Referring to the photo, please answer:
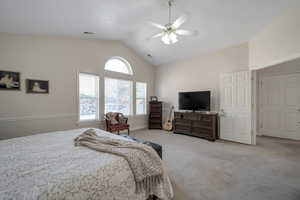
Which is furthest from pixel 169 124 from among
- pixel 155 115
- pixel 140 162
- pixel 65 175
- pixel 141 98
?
pixel 65 175

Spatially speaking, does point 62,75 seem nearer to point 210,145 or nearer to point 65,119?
point 65,119

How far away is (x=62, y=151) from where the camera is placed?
1.66m

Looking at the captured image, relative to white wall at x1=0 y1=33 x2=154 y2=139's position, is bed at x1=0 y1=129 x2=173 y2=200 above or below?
below

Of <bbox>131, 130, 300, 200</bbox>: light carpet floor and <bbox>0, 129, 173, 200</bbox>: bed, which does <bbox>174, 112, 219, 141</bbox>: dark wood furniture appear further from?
<bbox>0, 129, 173, 200</bbox>: bed

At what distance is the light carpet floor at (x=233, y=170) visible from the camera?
1.91 metres

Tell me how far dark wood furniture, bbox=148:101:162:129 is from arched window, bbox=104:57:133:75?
168 cm

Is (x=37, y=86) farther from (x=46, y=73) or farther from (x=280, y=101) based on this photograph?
(x=280, y=101)

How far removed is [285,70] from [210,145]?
368 centimetres

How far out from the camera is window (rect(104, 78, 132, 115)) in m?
5.08

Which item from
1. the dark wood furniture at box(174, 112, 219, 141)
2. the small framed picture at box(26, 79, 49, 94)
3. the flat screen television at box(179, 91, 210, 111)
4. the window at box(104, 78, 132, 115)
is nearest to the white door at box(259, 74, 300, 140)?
the dark wood furniture at box(174, 112, 219, 141)

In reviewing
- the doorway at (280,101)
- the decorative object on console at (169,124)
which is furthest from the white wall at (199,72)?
the doorway at (280,101)

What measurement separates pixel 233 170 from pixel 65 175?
8.82 feet

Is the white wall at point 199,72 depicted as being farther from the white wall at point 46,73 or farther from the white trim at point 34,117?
the white trim at point 34,117

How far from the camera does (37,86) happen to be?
3475 mm
